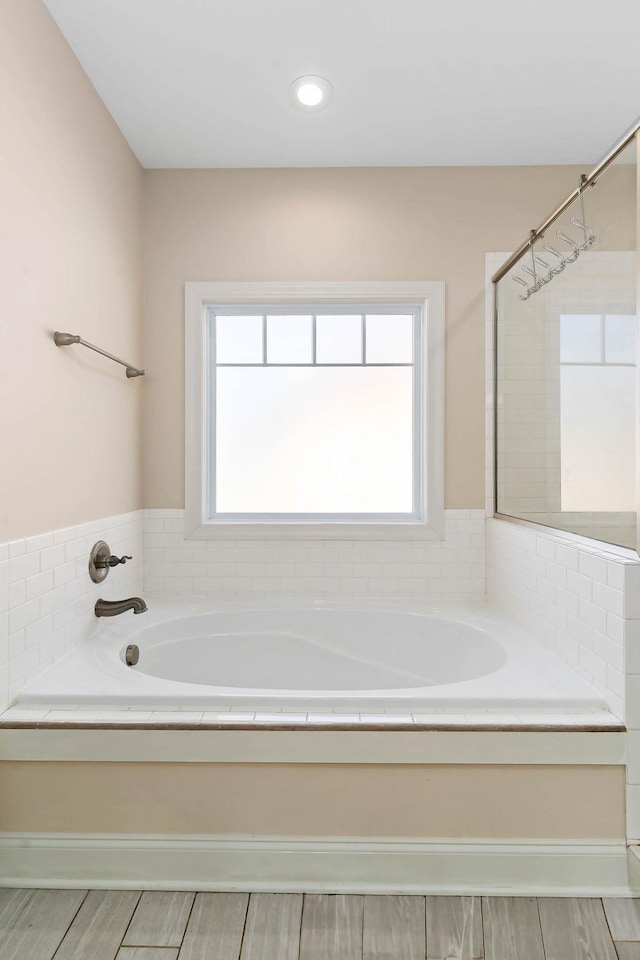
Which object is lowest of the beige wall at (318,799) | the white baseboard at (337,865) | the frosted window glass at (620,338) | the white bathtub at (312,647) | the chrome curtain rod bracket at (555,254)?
the white baseboard at (337,865)

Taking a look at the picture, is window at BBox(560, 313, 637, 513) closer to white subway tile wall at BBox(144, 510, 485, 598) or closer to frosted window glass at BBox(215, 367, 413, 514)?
white subway tile wall at BBox(144, 510, 485, 598)

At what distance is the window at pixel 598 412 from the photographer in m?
1.71

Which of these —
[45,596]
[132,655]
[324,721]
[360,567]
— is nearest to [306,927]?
[324,721]

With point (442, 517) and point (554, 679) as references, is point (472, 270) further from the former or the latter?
point (554, 679)

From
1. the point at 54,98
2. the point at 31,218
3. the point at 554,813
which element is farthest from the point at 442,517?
the point at 54,98

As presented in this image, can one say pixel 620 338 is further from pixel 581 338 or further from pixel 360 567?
pixel 360 567

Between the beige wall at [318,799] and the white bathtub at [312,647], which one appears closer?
the beige wall at [318,799]

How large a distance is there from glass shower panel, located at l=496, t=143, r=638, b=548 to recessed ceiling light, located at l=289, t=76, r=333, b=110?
0.96 meters

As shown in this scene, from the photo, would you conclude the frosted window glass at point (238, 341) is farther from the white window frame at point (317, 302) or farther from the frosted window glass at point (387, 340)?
the frosted window glass at point (387, 340)

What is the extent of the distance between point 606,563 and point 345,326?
1.70m

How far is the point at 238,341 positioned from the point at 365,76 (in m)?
1.21

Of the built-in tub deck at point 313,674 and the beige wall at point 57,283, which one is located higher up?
the beige wall at point 57,283

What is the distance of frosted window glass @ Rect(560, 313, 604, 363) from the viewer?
2.02 m

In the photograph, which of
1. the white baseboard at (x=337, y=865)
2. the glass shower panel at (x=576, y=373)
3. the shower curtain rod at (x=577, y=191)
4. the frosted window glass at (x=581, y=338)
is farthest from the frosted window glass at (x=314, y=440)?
the white baseboard at (x=337, y=865)
